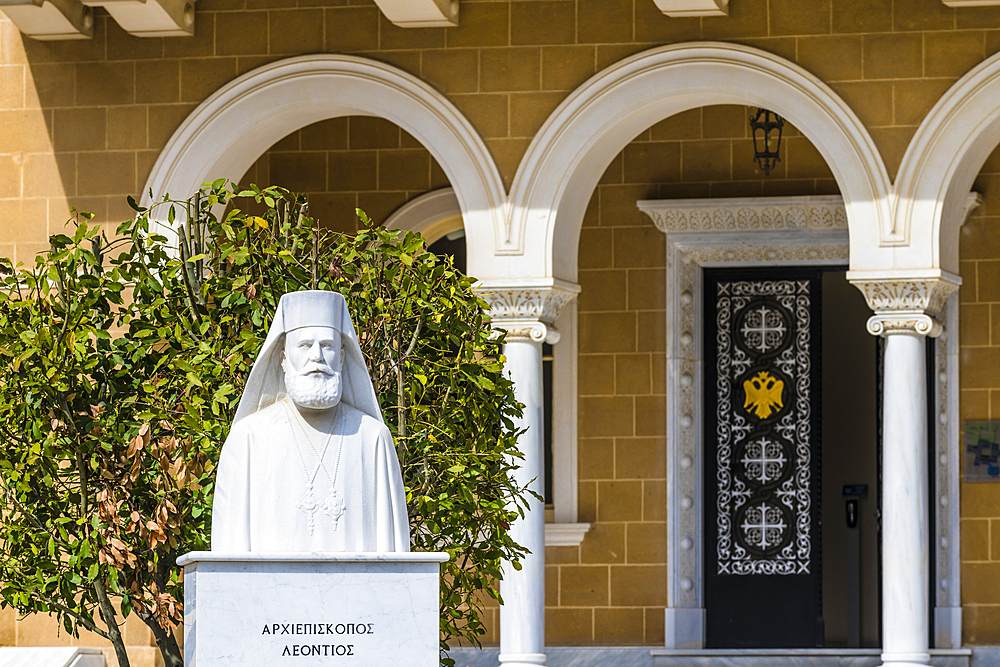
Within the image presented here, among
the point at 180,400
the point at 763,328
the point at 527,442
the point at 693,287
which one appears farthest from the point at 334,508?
the point at 763,328

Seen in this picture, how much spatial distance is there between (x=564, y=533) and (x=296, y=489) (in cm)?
598

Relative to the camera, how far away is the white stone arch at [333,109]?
958 centimetres

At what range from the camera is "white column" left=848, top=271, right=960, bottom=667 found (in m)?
9.03

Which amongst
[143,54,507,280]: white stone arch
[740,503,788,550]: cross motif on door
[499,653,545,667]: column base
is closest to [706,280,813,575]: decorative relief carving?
[740,503,788,550]: cross motif on door

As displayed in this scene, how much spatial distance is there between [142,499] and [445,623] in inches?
54.9

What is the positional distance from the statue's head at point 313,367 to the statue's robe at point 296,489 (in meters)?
0.11

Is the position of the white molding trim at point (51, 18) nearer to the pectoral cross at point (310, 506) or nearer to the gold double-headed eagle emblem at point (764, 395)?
the gold double-headed eagle emblem at point (764, 395)

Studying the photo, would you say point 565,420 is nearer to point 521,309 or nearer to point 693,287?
point 693,287

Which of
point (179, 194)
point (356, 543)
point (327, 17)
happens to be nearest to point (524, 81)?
point (327, 17)

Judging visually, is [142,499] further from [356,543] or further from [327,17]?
[327,17]

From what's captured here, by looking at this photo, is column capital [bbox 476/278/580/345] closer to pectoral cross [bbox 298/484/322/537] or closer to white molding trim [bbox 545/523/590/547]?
white molding trim [bbox 545/523/590/547]

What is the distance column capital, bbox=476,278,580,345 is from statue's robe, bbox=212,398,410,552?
4009mm

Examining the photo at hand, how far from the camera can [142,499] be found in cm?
728

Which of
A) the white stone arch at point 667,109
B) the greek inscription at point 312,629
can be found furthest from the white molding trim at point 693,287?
the greek inscription at point 312,629
